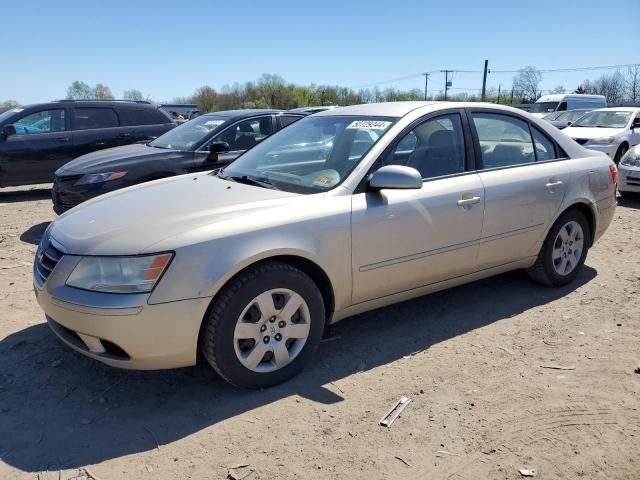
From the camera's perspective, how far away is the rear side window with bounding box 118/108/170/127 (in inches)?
380

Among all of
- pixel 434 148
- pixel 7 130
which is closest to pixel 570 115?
pixel 434 148

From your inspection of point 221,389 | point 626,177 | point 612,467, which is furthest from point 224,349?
point 626,177

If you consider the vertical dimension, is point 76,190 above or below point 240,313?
above

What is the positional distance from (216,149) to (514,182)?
3.62m

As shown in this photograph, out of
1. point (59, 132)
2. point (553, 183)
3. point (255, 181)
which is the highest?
point (59, 132)

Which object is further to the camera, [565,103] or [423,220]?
[565,103]

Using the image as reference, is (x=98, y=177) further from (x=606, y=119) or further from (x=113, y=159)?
(x=606, y=119)

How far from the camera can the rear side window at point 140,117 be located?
9664 millimetres

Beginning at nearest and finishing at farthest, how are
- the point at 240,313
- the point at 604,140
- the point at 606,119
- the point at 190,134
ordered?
the point at 240,313 < the point at 190,134 < the point at 604,140 < the point at 606,119

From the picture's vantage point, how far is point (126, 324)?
272 cm

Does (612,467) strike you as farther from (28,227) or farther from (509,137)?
(28,227)

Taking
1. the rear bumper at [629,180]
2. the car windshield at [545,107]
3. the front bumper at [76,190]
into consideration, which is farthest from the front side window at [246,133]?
the car windshield at [545,107]

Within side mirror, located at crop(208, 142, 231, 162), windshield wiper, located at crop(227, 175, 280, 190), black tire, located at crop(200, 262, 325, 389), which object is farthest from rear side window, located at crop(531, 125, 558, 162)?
side mirror, located at crop(208, 142, 231, 162)

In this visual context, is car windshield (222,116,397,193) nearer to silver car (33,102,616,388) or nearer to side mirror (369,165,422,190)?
silver car (33,102,616,388)
